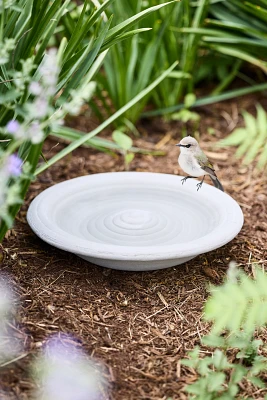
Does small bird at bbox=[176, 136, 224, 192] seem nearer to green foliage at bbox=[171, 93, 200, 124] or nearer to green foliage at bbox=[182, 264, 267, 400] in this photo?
green foliage at bbox=[182, 264, 267, 400]

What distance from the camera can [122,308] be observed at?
7.41ft

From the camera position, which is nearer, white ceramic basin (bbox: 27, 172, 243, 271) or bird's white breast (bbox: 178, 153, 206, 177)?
white ceramic basin (bbox: 27, 172, 243, 271)

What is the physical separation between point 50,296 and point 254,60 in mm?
2302

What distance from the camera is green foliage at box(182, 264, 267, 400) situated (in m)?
1.70

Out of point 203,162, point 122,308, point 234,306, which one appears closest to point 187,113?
point 203,162

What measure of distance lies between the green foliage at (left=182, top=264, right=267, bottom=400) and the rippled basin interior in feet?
1.97

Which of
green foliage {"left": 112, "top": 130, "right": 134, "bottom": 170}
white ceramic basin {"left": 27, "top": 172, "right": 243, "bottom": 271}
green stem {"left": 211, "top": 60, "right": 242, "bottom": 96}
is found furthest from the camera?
green stem {"left": 211, "top": 60, "right": 242, "bottom": 96}

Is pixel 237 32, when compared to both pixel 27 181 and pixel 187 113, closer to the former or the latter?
pixel 187 113

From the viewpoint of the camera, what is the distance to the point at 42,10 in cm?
222

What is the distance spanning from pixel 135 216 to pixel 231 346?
82 cm

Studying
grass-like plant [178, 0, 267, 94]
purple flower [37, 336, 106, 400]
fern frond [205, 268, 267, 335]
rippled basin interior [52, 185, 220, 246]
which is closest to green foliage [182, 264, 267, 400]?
fern frond [205, 268, 267, 335]

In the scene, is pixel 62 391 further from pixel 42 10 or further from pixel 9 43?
pixel 42 10

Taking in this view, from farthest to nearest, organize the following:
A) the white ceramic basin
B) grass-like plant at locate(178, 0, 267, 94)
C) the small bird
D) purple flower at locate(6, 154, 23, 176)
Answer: grass-like plant at locate(178, 0, 267, 94) → the small bird → the white ceramic basin → purple flower at locate(6, 154, 23, 176)

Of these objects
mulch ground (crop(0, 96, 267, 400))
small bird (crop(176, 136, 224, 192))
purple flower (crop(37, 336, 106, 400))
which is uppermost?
small bird (crop(176, 136, 224, 192))
